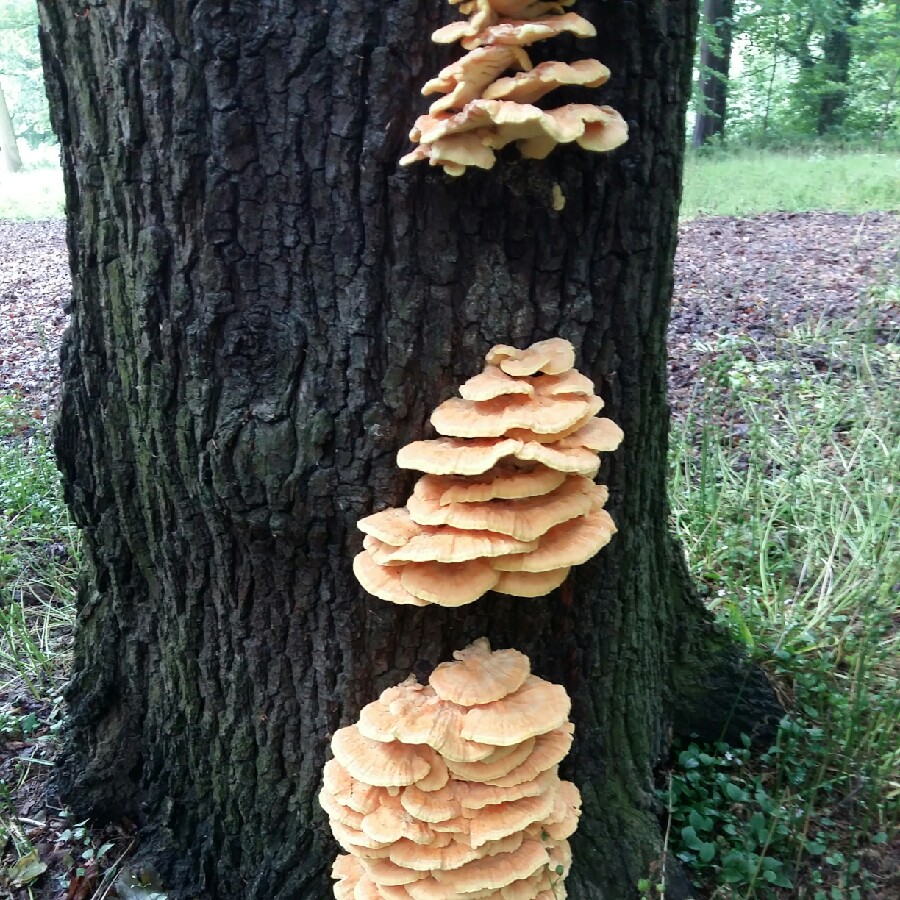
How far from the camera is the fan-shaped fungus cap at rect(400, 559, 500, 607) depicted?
1.95 m

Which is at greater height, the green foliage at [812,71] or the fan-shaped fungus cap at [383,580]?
the green foliage at [812,71]

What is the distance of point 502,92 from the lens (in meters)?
1.70

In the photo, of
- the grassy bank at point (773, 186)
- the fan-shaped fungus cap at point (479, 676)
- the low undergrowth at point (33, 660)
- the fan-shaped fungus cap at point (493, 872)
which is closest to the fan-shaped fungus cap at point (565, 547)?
the fan-shaped fungus cap at point (479, 676)

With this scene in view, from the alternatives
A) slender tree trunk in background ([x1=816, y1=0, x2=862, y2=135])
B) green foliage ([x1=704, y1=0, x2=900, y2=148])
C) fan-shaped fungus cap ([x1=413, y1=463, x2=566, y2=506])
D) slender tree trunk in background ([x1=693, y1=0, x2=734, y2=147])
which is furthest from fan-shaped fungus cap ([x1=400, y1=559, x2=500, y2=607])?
slender tree trunk in background ([x1=816, y1=0, x2=862, y2=135])

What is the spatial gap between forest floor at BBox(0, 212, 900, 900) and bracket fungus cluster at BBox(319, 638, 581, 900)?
979mm

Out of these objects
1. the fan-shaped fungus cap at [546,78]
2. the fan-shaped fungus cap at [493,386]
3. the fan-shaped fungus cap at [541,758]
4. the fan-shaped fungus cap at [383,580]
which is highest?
the fan-shaped fungus cap at [546,78]

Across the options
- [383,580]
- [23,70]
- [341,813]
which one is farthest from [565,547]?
[23,70]

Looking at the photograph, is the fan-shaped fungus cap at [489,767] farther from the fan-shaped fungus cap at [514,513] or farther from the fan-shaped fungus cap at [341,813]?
the fan-shaped fungus cap at [514,513]

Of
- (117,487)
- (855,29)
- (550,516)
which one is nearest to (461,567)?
(550,516)

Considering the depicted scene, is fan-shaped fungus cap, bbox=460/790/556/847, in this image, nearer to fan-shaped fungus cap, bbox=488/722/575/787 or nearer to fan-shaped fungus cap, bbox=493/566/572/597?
fan-shaped fungus cap, bbox=488/722/575/787

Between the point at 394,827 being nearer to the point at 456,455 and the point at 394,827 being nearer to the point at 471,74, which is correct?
the point at 456,455

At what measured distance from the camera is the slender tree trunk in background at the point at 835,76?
96.4 ft

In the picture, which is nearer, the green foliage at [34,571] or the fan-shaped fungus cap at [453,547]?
the fan-shaped fungus cap at [453,547]

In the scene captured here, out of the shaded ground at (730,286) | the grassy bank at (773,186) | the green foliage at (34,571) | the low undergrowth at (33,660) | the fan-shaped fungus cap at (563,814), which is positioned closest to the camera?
the fan-shaped fungus cap at (563,814)
